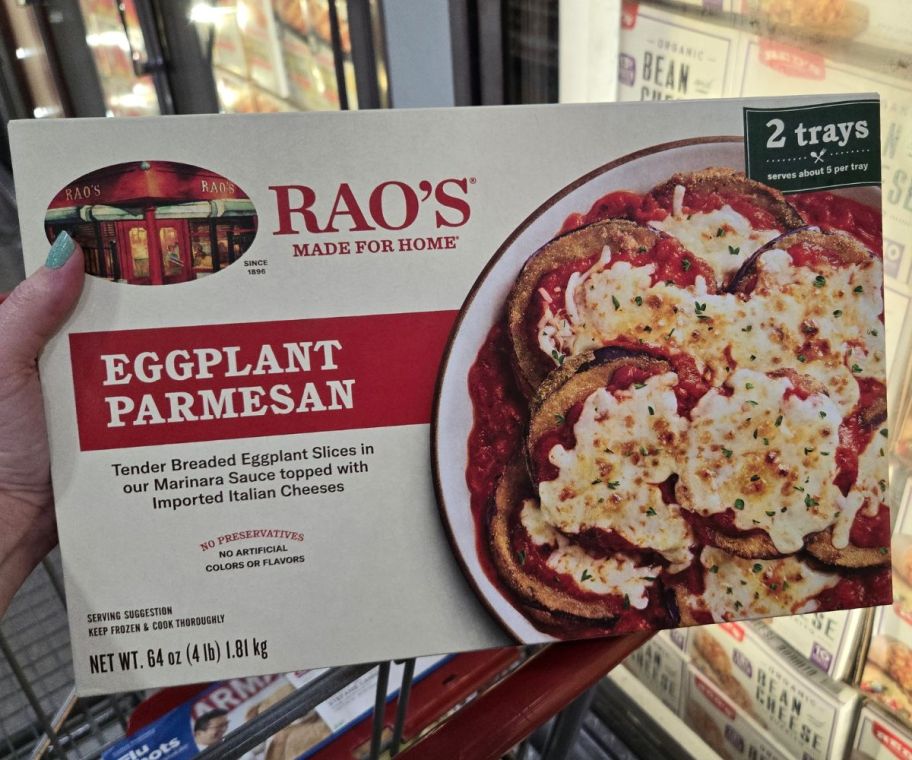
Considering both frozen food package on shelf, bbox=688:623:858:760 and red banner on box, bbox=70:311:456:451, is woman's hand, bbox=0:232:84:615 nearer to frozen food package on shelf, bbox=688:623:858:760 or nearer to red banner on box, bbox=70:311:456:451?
red banner on box, bbox=70:311:456:451

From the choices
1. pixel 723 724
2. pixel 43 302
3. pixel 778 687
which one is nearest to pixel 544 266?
pixel 43 302

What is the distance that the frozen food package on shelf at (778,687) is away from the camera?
156 cm

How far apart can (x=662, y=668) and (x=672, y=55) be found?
1369mm

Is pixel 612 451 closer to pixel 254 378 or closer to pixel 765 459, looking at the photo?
pixel 765 459

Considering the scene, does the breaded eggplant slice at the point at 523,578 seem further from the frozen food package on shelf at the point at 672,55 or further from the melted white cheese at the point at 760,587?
the frozen food package on shelf at the point at 672,55

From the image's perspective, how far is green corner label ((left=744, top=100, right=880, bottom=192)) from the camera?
82cm

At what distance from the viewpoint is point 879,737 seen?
4.96 feet

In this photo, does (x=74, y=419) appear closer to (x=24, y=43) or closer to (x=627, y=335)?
(x=627, y=335)

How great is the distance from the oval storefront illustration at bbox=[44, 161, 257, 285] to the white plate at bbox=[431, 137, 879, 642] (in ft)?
0.77

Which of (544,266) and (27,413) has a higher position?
(544,266)

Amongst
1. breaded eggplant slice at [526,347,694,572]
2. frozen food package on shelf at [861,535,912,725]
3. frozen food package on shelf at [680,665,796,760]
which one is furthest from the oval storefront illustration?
frozen food package on shelf at [680,665,796,760]

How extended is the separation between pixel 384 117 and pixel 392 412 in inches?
11.4

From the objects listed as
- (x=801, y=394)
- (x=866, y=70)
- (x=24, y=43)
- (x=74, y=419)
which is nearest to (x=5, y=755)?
(x=74, y=419)

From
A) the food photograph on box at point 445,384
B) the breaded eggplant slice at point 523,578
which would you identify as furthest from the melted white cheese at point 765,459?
the breaded eggplant slice at point 523,578
